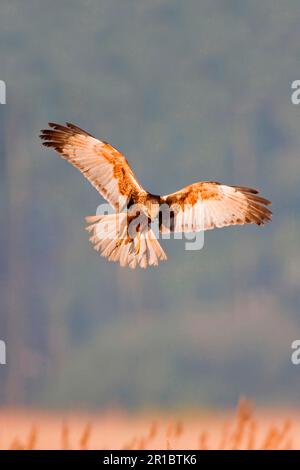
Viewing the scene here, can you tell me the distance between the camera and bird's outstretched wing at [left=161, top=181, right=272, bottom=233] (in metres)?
10.3

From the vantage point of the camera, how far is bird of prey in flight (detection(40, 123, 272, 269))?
9930 mm

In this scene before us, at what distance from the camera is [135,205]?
10.0 meters

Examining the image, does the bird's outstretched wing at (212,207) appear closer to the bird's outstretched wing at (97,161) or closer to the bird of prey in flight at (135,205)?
the bird of prey in flight at (135,205)

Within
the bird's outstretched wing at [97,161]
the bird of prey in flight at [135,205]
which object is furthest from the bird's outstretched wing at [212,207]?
the bird's outstretched wing at [97,161]

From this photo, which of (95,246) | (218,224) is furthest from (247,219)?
(95,246)

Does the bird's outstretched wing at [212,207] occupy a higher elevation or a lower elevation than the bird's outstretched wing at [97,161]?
lower

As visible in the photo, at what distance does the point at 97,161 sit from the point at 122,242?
1522 mm

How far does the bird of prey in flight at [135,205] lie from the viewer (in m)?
9.93

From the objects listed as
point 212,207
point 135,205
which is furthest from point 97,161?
point 212,207

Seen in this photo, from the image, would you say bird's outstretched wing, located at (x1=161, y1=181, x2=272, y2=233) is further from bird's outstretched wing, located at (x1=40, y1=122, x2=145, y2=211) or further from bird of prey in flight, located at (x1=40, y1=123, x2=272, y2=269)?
bird's outstretched wing, located at (x1=40, y1=122, x2=145, y2=211)

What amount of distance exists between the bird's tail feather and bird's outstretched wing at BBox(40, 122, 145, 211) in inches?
12.1

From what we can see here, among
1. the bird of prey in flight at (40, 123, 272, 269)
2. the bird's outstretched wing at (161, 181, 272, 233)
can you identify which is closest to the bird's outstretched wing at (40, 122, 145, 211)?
the bird of prey in flight at (40, 123, 272, 269)

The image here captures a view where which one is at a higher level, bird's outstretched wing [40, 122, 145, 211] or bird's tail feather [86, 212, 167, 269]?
bird's outstretched wing [40, 122, 145, 211]
